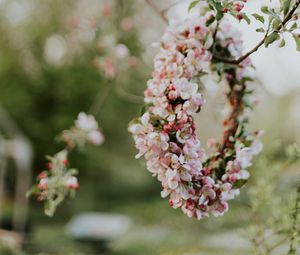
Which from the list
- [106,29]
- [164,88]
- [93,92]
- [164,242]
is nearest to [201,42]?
[164,88]

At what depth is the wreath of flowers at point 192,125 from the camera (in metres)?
1.57

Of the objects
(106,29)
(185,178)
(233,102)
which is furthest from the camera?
(106,29)

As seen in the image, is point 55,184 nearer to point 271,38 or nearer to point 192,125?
point 192,125

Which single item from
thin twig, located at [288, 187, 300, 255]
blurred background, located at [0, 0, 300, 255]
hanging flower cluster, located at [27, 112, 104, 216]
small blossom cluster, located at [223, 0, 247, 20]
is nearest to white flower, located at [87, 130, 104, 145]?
hanging flower cluster, located at [27, 112, 104, 216]

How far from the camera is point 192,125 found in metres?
1.60

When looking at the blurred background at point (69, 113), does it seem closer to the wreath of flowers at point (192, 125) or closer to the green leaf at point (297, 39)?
the wreath of flowers at point (192, 125)

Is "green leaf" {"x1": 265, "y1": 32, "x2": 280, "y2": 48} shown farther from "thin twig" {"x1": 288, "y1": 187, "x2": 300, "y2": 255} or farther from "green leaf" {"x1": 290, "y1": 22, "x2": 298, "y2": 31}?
"thin twig" {"x1": 288, "y1": 187, "x2": 300, "y2": 255}

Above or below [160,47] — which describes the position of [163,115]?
below

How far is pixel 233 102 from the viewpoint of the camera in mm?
2182

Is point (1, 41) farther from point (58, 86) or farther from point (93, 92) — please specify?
point (93, 92)

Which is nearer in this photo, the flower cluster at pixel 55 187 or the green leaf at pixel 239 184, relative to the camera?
the green leaf at pixel 239 184

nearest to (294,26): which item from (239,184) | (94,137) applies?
(239,184)

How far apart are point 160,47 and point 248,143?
470mm

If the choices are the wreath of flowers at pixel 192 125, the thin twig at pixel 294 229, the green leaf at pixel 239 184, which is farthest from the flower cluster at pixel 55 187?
the thin twig at pixel 294 229
